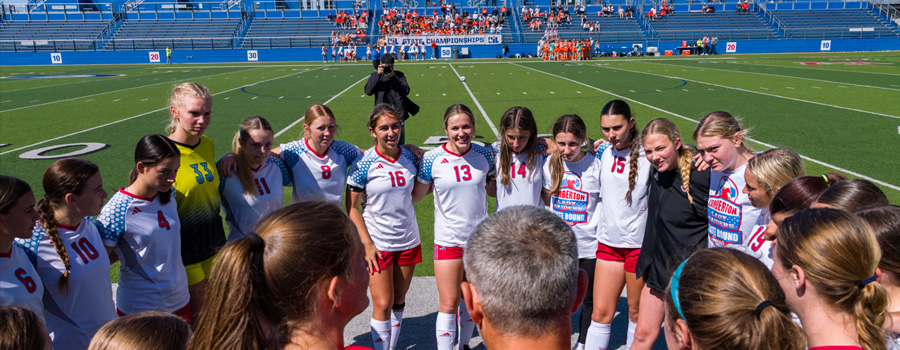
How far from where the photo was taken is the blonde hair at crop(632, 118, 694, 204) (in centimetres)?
331

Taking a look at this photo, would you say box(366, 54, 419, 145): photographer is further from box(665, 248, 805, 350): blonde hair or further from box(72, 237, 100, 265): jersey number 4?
box(665, 248, 805, 350): blonde hair

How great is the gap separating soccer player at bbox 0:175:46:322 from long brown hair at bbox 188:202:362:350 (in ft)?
4.72

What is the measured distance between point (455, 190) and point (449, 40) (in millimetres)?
46769

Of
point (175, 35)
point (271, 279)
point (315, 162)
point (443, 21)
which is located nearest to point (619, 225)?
point (315, 162)

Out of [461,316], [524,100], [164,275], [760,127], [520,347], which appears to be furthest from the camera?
[524,100]

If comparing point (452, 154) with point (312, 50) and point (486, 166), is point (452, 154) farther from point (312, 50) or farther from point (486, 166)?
point (312, 50)

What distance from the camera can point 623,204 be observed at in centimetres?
365

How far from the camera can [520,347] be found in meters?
1.56

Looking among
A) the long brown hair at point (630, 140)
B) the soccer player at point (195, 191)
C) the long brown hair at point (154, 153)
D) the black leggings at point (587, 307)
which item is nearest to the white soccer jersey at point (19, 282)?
the long brown hair at point (154, 153)

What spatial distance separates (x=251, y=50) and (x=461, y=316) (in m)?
47.7

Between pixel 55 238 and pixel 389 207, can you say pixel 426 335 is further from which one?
pixel 55 238

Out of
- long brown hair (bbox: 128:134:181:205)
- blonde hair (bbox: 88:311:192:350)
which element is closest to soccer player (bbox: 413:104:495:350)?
long brown hair (bbox: 128:134:181:205)

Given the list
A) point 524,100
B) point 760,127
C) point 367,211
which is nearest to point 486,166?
point 367,211

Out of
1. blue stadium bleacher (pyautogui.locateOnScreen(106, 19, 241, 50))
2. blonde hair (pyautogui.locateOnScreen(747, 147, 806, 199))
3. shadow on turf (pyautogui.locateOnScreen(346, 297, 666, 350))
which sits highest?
blue stadium bleacher (pyautogui.locateOnScreen(106, 19, 241, 50))
